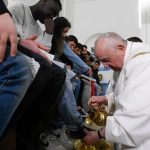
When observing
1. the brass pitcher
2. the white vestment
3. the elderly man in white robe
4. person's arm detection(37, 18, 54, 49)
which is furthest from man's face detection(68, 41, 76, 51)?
the white vestment

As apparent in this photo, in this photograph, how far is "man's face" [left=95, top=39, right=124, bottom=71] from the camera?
170cm

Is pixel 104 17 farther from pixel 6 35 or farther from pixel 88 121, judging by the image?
pixel 6 35

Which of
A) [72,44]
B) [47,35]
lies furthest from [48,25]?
[72,44]

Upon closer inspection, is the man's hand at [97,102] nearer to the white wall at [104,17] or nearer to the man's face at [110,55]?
the man's face at [110,55]

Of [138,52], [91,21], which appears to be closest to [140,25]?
[91,21]

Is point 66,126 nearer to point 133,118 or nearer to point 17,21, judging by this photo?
point 133,118

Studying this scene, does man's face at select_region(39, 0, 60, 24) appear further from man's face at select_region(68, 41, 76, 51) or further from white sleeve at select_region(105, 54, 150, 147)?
man's face at select_region(68, 41, 76, 51)

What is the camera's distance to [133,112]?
1.42m

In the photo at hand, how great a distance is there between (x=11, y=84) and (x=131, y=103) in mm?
728

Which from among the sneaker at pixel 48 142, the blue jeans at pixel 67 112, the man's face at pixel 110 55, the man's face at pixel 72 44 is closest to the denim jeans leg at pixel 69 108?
the blue jeans at pixel 67 112

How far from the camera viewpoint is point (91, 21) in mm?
6957

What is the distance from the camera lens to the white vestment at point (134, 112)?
142 cm

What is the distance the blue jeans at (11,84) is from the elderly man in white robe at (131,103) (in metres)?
0.69

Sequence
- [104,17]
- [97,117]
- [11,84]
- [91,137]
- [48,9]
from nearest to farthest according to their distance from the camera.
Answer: [11,84], [91,137], [97,117], [48,9], [104,17]
